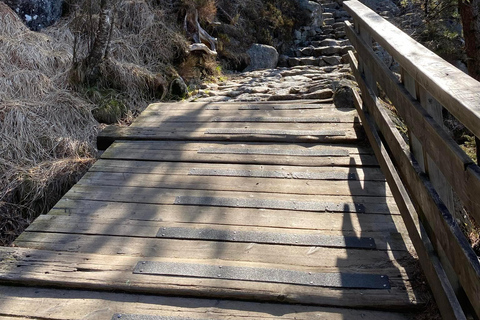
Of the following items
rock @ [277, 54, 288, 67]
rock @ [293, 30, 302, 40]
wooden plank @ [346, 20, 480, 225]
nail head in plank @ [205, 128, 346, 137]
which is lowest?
rock @ [277, 54, 288, 67]

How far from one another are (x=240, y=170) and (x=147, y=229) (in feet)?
3.76

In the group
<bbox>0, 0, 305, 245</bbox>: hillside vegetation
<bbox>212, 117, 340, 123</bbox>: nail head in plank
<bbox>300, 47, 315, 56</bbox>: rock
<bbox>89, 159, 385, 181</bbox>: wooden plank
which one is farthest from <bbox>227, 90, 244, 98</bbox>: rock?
<bbox>300, 47, 315, 56</bbox>: rock

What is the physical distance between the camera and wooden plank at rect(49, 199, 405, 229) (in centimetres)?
321

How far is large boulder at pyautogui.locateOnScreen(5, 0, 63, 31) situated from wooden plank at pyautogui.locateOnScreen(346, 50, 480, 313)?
6.35m

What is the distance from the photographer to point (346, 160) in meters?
4.21

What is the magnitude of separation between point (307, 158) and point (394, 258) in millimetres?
1622

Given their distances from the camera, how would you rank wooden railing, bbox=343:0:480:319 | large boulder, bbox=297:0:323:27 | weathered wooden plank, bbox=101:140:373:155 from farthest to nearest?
large boulder, bbox=297:0:323:27, weathered wooden plank, bbox=101:140:373:155, wooden railing, bbox=343:0:480:319

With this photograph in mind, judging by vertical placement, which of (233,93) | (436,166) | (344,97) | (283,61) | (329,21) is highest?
(436,166)

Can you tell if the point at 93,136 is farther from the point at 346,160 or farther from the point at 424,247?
the point at 424,247

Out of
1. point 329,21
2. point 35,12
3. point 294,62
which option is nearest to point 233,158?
point 35,12

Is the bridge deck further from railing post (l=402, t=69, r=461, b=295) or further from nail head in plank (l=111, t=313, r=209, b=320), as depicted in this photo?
railing post (l=402, t=69, r=461, b=295)

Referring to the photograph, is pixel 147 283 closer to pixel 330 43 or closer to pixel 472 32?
pixel 472 32

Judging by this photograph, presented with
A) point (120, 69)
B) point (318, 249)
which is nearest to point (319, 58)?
point (120, 69)

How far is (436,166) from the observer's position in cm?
239
